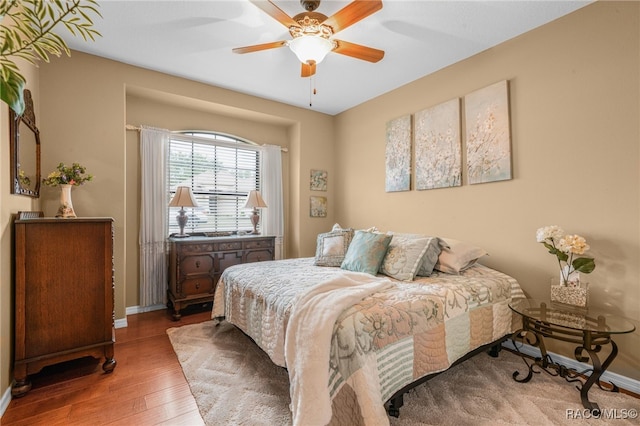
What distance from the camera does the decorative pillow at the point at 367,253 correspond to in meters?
2.56

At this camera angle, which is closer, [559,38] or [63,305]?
[63,305]

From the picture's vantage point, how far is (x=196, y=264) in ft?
11.3

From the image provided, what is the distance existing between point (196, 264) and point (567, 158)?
3.77m

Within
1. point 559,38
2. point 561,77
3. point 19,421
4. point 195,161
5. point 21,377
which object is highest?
point 559,38

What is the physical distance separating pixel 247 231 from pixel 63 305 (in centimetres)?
244

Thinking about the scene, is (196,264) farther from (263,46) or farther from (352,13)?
(352,13)

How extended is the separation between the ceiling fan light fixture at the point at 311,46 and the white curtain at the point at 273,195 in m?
2.40

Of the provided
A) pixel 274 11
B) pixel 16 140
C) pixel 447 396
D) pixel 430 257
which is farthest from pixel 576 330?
pixel 16 140

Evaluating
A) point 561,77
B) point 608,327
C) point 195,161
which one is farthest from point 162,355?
point 561,77

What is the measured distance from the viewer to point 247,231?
441 cm

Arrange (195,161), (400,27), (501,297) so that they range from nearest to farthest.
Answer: (501,297) → (400,27) → (195,161)

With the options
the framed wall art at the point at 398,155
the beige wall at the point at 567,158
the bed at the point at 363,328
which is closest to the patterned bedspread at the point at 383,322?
the bed at the point at 363,328

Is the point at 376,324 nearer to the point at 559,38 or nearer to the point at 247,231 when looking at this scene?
the point at 559,38

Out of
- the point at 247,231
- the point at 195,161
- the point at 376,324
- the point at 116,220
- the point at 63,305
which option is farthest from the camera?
the point at 247,231
